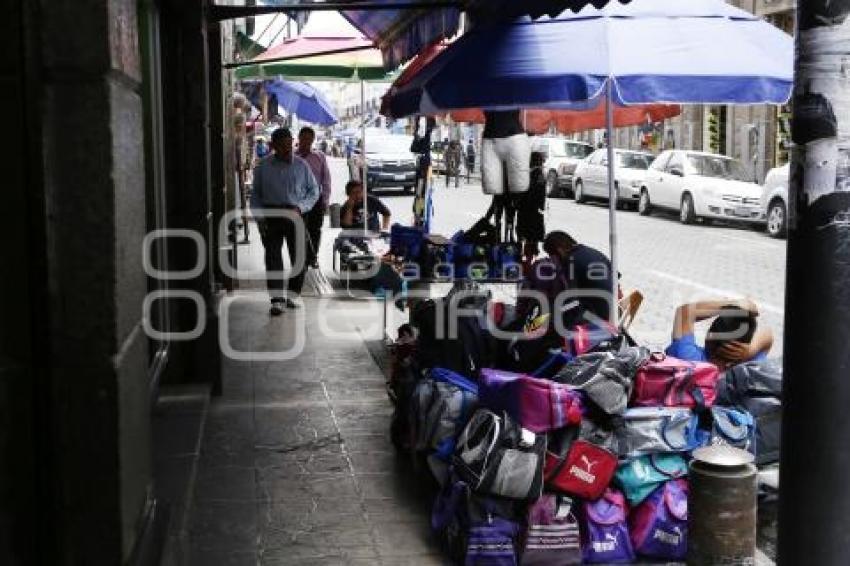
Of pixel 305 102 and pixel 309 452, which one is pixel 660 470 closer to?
pixel 309 452

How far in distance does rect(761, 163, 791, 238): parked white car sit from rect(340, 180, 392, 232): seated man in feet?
29.3

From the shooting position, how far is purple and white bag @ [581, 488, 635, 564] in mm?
4758

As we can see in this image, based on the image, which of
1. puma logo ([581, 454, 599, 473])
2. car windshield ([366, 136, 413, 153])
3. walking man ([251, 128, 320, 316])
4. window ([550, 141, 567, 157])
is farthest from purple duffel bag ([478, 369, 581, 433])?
window ([550, 141, 567, 157])

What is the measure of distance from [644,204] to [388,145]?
10.5 meters

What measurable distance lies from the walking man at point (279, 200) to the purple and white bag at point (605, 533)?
6367 mm

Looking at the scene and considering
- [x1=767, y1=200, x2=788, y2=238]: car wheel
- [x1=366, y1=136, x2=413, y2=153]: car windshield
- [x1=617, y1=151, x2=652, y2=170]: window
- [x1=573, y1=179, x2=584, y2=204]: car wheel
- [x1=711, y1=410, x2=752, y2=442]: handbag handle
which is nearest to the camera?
[x1=711, y1=410, x2=752, y2=442]: handbag handle

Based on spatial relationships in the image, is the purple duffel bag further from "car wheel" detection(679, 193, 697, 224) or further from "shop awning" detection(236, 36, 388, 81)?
"car wheel" detection(679, 193, 697, 224)

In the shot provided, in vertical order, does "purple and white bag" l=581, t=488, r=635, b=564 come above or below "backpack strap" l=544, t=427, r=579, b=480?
below

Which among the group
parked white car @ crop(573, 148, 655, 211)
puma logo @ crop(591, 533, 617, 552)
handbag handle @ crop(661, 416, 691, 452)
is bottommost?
puma logo @ crop(591, 533, 617, 552)

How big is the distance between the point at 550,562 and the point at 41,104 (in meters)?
2.98

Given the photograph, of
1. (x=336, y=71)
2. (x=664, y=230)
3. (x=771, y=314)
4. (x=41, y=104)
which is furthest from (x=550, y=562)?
(x=664, y=230)

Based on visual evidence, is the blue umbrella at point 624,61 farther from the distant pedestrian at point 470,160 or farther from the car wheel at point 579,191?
the distant pedestrian at point 470,160

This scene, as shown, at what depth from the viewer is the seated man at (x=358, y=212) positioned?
548 inches

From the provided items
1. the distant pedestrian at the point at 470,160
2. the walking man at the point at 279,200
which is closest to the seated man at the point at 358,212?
the walking man at the point at 279,200
